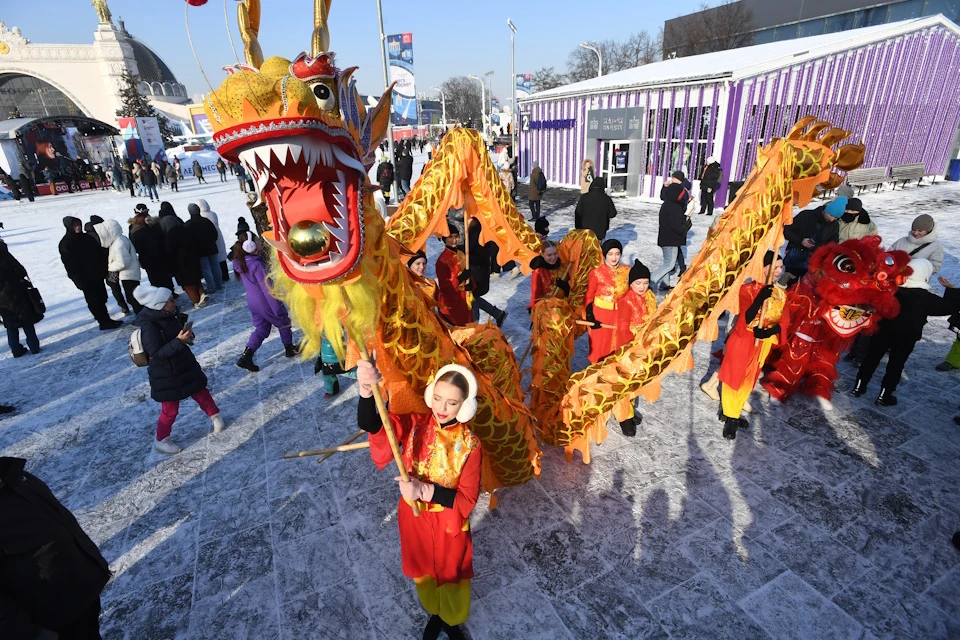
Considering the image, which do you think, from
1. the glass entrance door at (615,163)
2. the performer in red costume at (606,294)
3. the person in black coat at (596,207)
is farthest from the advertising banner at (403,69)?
the performer in red costume at (606,294)

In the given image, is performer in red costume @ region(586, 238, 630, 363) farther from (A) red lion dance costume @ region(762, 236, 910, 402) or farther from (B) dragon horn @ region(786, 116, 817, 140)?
(A) red lion dance costume @ region(762, 236, 910, 402)

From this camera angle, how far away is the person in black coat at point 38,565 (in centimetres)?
170

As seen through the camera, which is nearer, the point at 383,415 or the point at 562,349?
the point at 383,415

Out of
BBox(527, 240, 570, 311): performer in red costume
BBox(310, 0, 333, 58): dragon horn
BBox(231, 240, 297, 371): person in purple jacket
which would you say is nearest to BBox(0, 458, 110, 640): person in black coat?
BBox(310, 0, 333, 58): dragon horn

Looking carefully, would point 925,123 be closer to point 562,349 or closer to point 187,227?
point 562,349

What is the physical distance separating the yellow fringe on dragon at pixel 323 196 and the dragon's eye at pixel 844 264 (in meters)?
3.72

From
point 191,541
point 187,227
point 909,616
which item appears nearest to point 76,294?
point 187,227

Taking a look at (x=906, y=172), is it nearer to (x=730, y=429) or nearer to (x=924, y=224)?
(x=924, y=224)

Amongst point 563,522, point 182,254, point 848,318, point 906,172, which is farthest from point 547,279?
point 906,172

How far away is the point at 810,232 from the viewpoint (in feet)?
19.5

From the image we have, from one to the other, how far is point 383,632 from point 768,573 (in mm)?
2305

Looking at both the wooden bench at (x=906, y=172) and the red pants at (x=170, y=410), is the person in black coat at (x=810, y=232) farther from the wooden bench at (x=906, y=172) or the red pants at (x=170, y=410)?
the wooden bench at (x=906, y=172)

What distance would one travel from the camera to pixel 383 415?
1.91 metres

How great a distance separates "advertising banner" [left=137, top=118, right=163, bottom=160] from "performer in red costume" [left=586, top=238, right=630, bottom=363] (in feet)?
94.9
